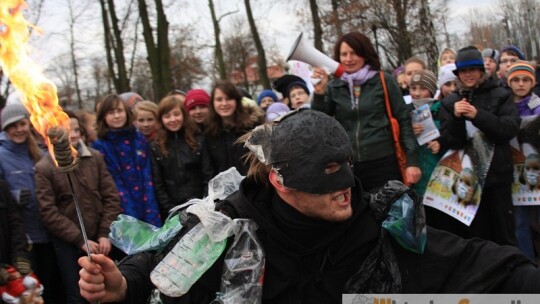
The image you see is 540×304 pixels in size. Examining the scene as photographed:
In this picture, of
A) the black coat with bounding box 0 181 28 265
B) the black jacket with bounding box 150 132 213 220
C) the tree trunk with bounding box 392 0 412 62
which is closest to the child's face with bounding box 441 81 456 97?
the black jacket with bounding box 150 132 213 220

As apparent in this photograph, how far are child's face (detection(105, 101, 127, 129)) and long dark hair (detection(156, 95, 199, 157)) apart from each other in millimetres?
375

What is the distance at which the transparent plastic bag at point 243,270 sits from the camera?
83.7 inches

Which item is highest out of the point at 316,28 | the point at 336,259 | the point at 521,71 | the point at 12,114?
the point at 316,28

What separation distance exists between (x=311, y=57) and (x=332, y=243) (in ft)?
9.18

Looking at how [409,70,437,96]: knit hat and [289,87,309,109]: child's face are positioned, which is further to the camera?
[289,87,309,109]: child's face

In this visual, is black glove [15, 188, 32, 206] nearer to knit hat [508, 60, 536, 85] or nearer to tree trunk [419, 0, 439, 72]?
knit hat [508, 60, 536, 85]

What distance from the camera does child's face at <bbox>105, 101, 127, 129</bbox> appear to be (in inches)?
186

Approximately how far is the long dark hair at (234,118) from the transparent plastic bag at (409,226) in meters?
2.99

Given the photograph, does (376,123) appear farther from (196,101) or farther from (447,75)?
(196,101)

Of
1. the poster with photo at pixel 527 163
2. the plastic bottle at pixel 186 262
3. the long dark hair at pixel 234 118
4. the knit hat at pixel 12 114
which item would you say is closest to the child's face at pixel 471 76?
the poster with photo at pixel 527 163

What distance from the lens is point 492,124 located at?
432cm

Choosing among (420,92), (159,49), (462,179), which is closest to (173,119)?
(420,92)

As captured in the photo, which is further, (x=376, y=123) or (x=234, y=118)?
(x=234, y=118)

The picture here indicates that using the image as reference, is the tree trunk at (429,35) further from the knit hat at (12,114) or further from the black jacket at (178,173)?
the knit hat at (12,114)
